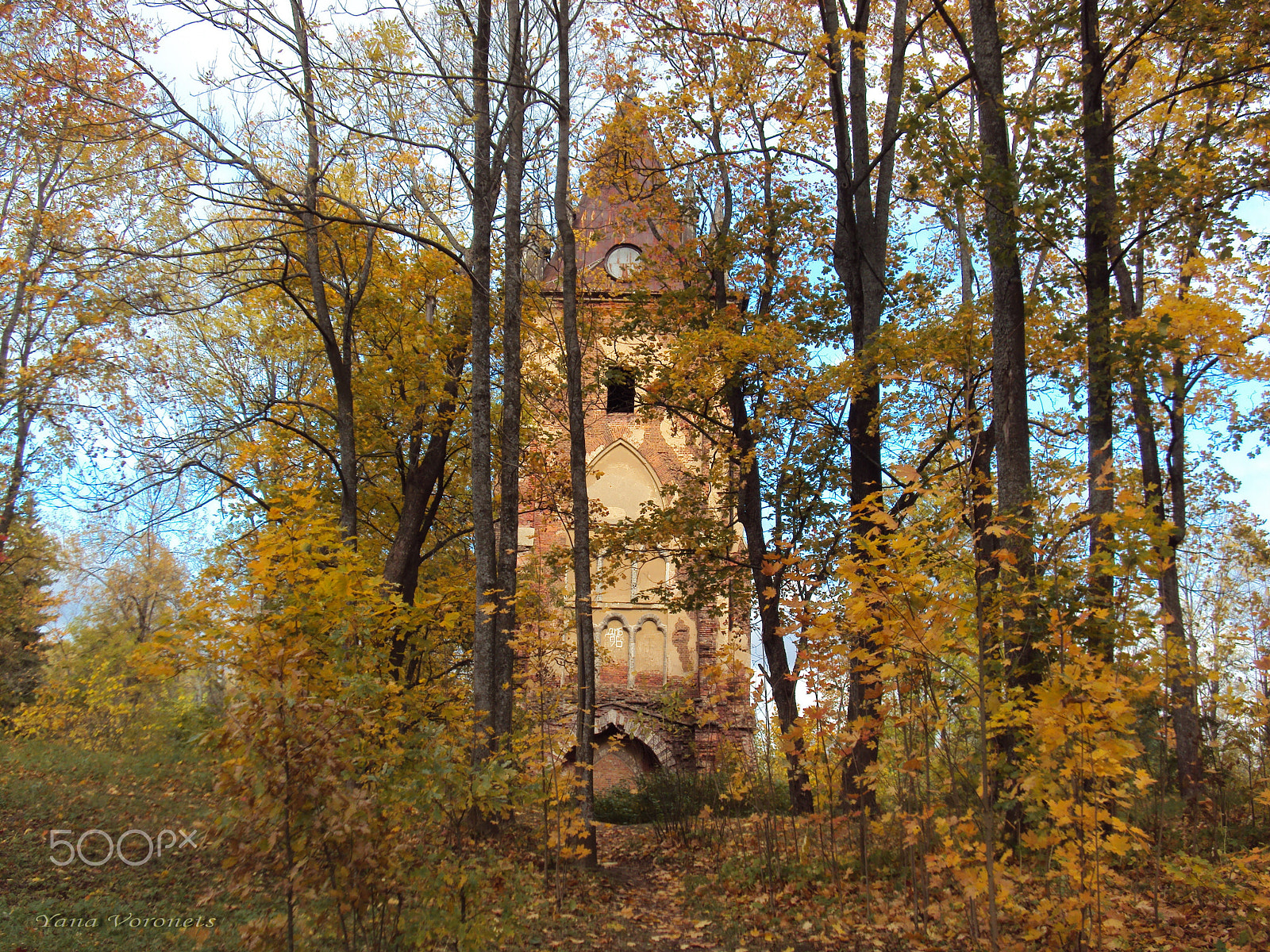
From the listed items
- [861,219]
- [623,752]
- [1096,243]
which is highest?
[861,219]

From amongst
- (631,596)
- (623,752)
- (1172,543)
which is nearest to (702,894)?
(1172,543)

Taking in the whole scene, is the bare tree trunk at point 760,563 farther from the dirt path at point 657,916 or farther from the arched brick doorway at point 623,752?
the arched brick doorway at point 623,752

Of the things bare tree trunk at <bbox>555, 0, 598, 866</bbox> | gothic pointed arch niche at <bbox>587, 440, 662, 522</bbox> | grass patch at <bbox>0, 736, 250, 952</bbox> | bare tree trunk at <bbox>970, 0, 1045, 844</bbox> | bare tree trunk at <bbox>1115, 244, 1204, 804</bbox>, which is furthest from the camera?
gothic pointed arch niche at <bbox>587, 440, 662, 522</bbox>

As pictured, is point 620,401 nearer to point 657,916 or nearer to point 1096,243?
point 1096,243

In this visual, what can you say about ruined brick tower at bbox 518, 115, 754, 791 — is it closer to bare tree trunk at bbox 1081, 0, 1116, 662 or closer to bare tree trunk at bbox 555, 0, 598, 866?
bare tree trunk at bbox 555, 0, 598, 866

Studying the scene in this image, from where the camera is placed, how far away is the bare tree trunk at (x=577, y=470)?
8.88 meters

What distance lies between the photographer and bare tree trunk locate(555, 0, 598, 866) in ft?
29.1

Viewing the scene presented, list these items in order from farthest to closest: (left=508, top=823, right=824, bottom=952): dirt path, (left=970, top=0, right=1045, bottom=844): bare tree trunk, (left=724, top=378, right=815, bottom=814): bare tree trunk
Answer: (left=724, top=378, right=815, bottom=814): bare tree trunk, (left=970, top=0, right=1045, bottom=844): bare tree trunk, (left=508, top=823, right=824, bottom=952): dirt path

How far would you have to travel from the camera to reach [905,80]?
11141 mm

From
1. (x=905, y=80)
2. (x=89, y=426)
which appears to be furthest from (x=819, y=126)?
(x=89, y=426)

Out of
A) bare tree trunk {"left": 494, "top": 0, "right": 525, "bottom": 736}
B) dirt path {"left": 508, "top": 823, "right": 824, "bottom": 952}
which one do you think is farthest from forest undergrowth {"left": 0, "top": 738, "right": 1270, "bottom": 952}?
bare tree trunk {"left": 494, "top": 0, "right": 525, "bottom": 736}

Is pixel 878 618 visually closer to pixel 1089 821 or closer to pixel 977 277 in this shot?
pixel 1089 821

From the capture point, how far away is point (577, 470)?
10320 millimetres

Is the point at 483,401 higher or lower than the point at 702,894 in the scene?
higher
